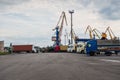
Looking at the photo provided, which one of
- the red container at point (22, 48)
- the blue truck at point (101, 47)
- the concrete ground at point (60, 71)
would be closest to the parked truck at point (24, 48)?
the red container at point (22, 48)

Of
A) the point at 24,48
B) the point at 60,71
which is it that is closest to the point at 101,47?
the point at 60,71

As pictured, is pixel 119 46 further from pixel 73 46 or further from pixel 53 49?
pixel 53 49

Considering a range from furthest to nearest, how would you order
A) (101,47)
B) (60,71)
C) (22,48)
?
(22,48) → (101,47) → (60,71)

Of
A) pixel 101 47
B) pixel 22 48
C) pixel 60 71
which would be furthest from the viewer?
pixel 22 48

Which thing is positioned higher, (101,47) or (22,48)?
(22,48)

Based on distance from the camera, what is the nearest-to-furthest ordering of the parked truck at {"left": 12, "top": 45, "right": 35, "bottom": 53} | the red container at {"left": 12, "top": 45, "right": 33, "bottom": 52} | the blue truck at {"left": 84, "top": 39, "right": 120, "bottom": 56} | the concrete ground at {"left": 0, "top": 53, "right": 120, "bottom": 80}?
1. the concrete ground at {"left": 0, "top": 53, "right": 120, "bottom": 80}
2. the blue truck at {"left": 84, "top": 39, "right": 120, "bottom": 56}
3. the parked truck at {"left": 12, "top": 45, "right": 35, "bottom": 53}
4. the red container at {"left": 12, "top": 45, "right": 33, "bottom": 52}

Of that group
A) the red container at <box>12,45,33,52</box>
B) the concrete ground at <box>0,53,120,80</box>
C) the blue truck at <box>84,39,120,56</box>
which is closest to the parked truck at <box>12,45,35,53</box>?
the red container at <box>12,45,33,52</box>

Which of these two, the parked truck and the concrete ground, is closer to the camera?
the concrete ground

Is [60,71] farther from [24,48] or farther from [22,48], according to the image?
[22,48]

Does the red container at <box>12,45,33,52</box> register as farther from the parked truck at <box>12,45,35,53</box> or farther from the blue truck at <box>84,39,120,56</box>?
the blue truck at <box>84,39,120,56</box>

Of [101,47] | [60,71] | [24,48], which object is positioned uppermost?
[24,48]

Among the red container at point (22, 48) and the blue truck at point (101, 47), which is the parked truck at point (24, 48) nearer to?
the red container at point (22, 48)

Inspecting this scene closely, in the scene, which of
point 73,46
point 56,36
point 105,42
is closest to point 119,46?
point 105,42

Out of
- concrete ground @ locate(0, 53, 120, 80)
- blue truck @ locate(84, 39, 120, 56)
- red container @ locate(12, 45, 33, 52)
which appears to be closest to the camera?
concrete ground @ locate(0, 53, 120, 80)
